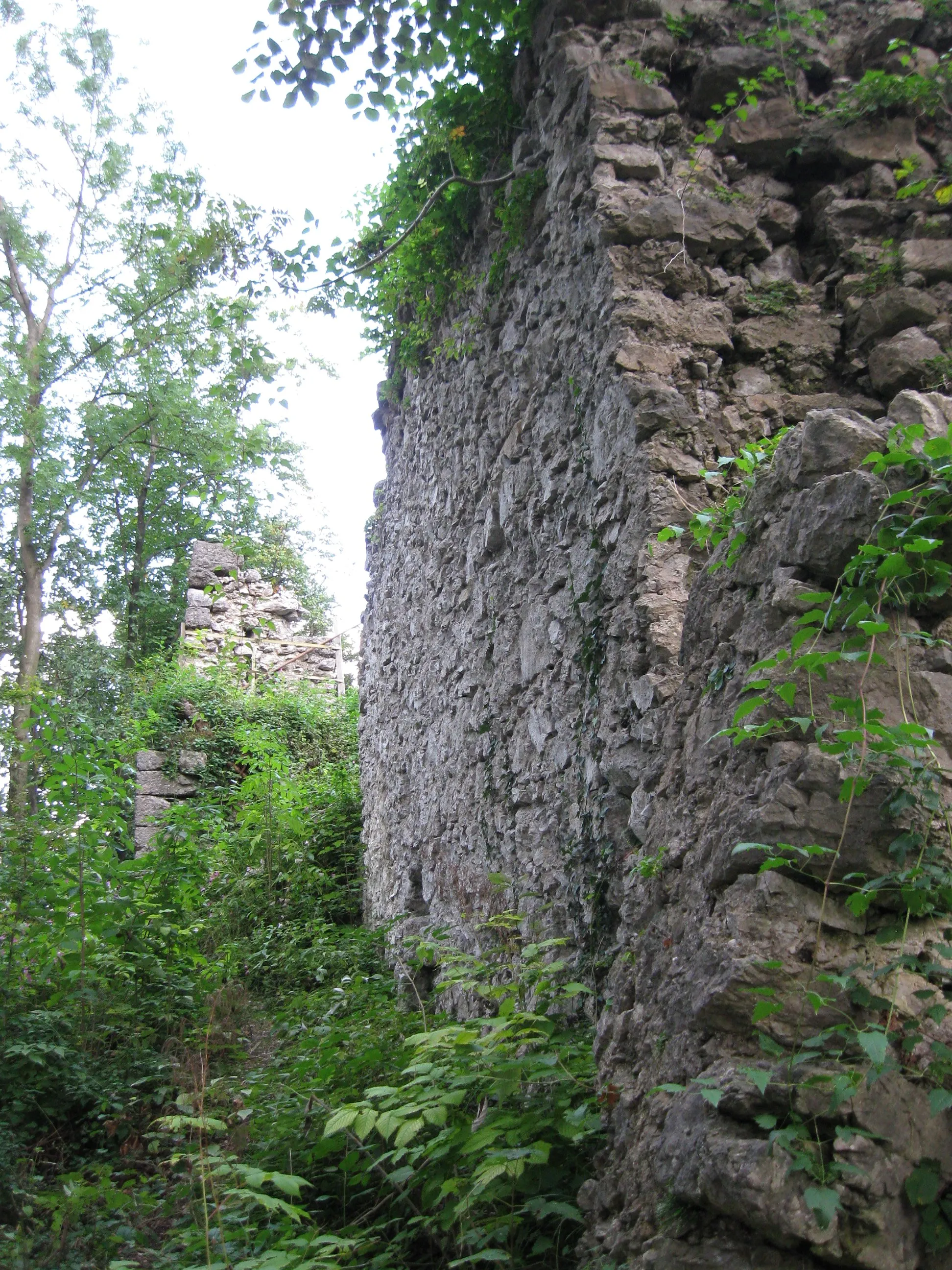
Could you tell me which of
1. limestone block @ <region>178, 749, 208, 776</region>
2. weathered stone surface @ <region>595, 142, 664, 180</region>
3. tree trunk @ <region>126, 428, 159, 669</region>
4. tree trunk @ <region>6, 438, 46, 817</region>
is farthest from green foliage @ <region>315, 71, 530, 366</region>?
tree trunk @ <region>126, 428, 159, 669</region>

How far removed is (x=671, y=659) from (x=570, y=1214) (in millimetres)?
1423

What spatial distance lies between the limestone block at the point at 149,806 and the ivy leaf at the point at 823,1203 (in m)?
8.81

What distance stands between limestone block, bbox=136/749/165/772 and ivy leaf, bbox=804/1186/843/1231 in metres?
9.32

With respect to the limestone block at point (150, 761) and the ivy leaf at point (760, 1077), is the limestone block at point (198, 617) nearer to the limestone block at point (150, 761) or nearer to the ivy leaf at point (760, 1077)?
the limestone block at point (150, 761)

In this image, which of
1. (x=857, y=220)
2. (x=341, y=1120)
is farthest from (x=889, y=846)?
(x=857, y=220)

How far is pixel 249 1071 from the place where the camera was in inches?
169

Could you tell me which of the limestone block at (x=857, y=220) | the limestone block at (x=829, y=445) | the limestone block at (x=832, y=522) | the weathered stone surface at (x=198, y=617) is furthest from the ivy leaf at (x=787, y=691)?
the weathered stone surface at (x=198, y=617)

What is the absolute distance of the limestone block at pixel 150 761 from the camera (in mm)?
9938

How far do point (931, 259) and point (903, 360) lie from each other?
43 centimetres

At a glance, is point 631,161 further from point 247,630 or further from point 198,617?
point 247,630

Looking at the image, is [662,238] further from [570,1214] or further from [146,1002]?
[146,1002]

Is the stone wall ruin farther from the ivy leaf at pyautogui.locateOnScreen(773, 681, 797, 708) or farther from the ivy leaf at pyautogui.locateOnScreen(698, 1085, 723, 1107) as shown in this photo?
the ivy leaf at pyautogui.locateOnScreen(698, 1085, 723, 1107)

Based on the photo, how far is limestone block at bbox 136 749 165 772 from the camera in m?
9.94

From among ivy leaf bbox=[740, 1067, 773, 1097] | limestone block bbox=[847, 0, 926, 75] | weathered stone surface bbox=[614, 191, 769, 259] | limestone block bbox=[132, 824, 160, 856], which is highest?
limestone block bbox=[847, 0, 926, 75]
